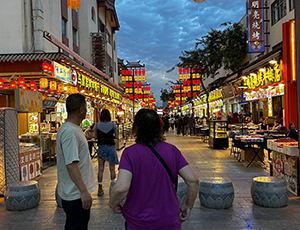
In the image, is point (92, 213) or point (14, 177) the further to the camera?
point (14, 177)

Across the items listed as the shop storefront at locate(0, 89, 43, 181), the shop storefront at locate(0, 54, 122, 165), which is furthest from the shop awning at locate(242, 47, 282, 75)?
the shop storefront at locate(0, 89, 43, 181)

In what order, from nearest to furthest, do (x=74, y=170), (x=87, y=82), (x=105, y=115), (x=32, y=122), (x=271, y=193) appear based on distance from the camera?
(x=74, y=170)
(x=271, y=193)
(x=105, y=115)
(x=32, y=122)
(x=87, y=82)

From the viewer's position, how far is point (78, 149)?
9.71 feet

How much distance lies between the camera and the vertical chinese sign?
18.2 metres

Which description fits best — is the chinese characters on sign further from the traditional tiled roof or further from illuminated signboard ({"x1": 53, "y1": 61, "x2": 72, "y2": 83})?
the traditional tiled roof

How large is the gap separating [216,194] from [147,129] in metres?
3.62

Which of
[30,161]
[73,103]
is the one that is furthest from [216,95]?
[73,103]

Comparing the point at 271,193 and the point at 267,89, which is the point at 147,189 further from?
the point at 267,89

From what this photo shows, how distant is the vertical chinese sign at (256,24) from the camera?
1816 cm

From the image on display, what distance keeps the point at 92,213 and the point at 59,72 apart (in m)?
8.03

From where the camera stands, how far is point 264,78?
17.1m

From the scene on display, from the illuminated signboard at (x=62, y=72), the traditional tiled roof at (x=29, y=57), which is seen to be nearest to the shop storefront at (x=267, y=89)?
the illuminated signboard at (x=62, y=72)

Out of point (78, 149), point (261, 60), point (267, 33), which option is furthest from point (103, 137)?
point (267, 33)

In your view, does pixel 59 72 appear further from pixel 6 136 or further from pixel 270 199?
pixel 270 199
